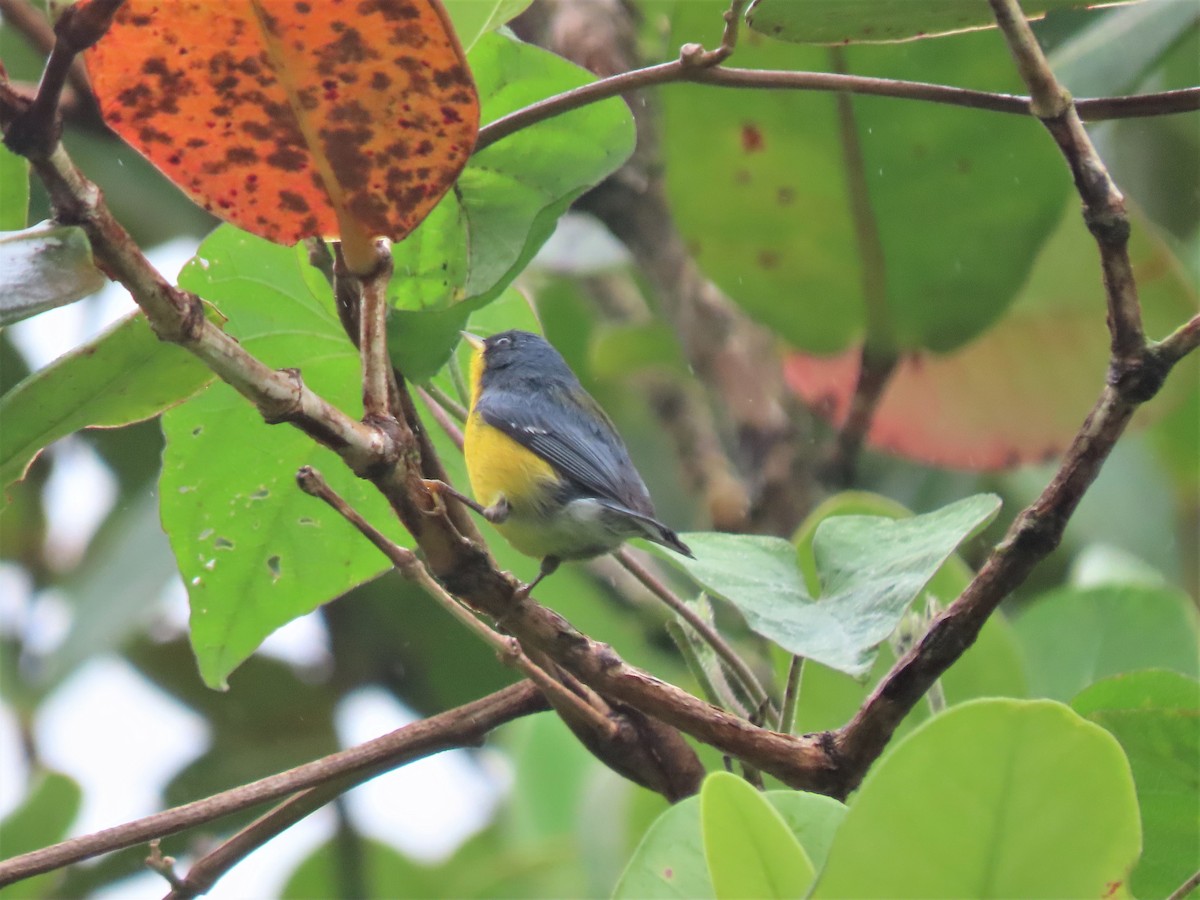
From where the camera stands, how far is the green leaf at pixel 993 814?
2.34 ft

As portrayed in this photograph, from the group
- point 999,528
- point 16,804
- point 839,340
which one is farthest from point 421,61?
point 999,528

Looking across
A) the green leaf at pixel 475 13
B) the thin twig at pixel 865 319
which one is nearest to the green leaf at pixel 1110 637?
the thin twig at pixel 865 319

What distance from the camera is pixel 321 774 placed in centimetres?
103

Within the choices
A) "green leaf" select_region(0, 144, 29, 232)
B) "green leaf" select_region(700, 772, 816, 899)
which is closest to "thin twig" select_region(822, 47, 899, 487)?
"green leaf" select_region(0, 144, 29, 232)

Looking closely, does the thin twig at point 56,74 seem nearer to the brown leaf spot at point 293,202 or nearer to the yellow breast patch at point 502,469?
the brown leaf spot at point 293,202

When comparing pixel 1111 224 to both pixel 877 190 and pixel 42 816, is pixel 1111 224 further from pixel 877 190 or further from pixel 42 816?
pixel 42 816

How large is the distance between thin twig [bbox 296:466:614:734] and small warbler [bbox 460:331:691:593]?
293mm

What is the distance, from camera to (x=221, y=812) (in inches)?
39.5

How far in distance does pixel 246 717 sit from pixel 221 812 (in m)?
1.71

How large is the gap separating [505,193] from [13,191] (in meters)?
0.43

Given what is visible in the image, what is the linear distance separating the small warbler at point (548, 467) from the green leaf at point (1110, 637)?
1.86ft

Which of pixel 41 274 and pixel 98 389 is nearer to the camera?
pixel 41 274

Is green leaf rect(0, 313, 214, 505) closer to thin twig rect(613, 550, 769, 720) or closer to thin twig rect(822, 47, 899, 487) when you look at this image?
thin twig rect(613, 550, 769, 720)

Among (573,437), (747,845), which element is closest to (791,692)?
(747,845)
